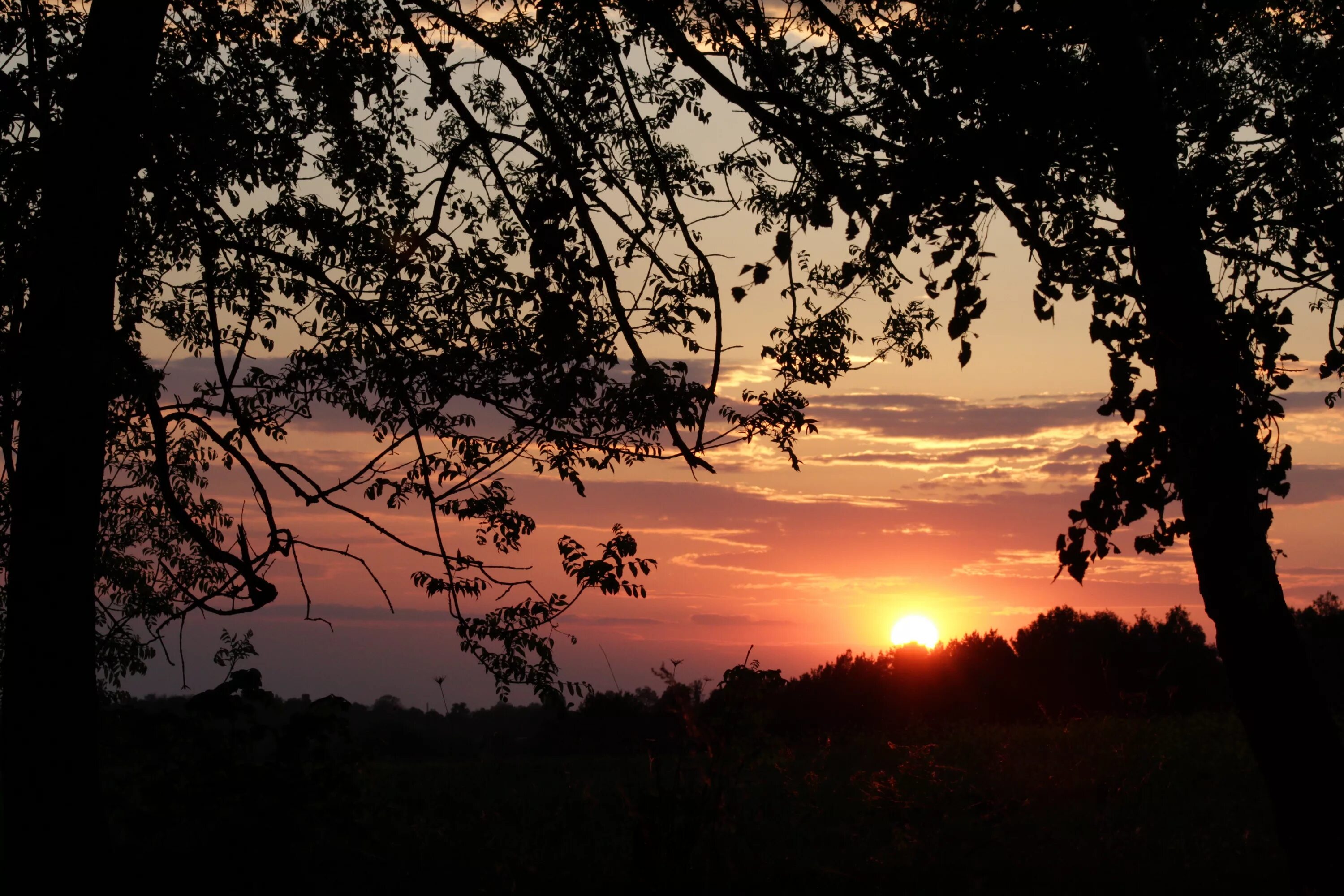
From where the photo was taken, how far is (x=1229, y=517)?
17.7 feet

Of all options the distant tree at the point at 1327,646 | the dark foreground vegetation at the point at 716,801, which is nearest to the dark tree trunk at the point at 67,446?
the dark foreground vegetation at the point at 716,801

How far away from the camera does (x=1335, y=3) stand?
6586 millimetres

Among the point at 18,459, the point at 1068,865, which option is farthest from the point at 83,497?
the point at 1068,865

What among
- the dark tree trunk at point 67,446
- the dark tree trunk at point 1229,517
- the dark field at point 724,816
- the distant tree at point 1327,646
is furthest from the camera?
the distant tree at point 1327,646

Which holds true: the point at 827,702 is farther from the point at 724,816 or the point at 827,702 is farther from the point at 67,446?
the point at 67,446

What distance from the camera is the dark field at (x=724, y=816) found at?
24.2 feet

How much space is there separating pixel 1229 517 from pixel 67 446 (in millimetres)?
7365

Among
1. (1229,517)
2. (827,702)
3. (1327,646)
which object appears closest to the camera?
(1229,517)

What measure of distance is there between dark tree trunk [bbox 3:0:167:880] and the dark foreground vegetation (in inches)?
34.2

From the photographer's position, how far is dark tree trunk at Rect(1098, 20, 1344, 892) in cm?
525

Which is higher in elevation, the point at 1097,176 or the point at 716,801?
the point at 1097,176

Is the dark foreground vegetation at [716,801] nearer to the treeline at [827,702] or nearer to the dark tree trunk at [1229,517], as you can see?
the treeline at [827,702]

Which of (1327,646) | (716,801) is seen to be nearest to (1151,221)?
(716,801)

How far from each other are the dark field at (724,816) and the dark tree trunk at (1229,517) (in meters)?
2.94
